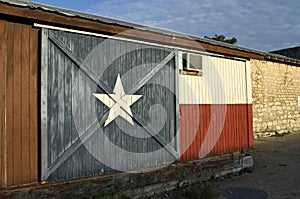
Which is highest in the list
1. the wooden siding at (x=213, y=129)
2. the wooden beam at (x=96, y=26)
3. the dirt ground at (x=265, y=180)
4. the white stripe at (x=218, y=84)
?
the wooden beam at (x=96, y=26)

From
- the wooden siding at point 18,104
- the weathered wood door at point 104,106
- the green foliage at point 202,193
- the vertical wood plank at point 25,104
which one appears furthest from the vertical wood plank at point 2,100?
the green foliage at point 202,193

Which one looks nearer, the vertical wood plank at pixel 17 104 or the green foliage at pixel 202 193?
the vertical wood plank at pixel 17 104

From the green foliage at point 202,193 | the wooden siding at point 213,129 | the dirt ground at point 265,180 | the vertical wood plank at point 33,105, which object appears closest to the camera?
the vertical wood plank at point 33,105

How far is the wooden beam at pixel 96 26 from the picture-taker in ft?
15.4

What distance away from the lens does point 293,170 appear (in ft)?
28.4

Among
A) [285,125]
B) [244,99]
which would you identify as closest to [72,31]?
[244,99]

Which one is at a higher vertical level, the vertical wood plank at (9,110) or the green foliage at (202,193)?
the vertical wood plank at (9,110)

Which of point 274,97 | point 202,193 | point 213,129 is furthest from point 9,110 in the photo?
point 274,97

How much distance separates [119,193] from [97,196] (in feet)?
1.45

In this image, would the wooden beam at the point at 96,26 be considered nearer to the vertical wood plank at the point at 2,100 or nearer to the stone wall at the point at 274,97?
the vertical wood plank at the point at 2,100

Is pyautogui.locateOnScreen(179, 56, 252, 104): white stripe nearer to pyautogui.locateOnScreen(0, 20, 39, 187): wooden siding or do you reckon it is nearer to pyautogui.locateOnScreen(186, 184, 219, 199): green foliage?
pyautogui.locateOnScreen(186, 184, 219, 199): green foliage

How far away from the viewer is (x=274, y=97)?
54.6 ft

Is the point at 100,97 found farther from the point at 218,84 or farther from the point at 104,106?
the point at 218,84

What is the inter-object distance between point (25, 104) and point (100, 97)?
4.20ft
